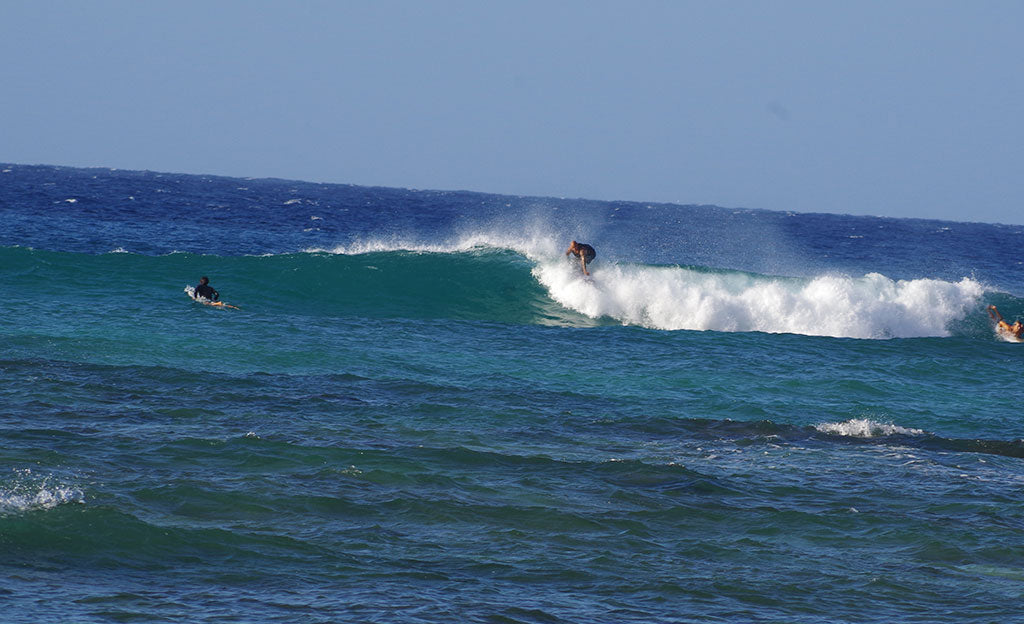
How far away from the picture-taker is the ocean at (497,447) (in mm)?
7828

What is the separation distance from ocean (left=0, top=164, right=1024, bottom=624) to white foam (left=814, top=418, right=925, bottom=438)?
0.16ft

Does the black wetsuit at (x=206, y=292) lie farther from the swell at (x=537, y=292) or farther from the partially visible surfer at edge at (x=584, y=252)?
the partially visible surfer at edge at (x=584, y=252)

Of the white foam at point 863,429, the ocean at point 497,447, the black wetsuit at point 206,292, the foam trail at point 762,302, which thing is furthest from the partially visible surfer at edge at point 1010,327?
the black wetsuit at point 206,292

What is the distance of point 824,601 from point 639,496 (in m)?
2.75

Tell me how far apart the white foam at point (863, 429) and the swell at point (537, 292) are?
35.7ft

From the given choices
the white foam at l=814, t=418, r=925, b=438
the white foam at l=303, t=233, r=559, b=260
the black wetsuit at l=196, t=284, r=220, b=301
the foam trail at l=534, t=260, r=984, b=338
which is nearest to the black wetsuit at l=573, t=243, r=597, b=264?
the foam trail at l=534, t=260, r=984, b=338

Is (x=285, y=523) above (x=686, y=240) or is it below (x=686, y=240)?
below

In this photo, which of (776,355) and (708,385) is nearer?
(708,385)

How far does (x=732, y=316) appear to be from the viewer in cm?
2562

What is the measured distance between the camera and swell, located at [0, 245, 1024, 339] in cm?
2489

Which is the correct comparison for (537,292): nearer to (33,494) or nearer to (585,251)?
(585,251)

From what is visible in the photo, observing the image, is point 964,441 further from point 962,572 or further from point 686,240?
point 686,240

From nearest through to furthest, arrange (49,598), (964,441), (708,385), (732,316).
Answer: (49,598) < (964,441) < (708,385) < (732,316)

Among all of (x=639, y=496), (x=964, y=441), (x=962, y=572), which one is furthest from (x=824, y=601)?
(x=964, y=441)
